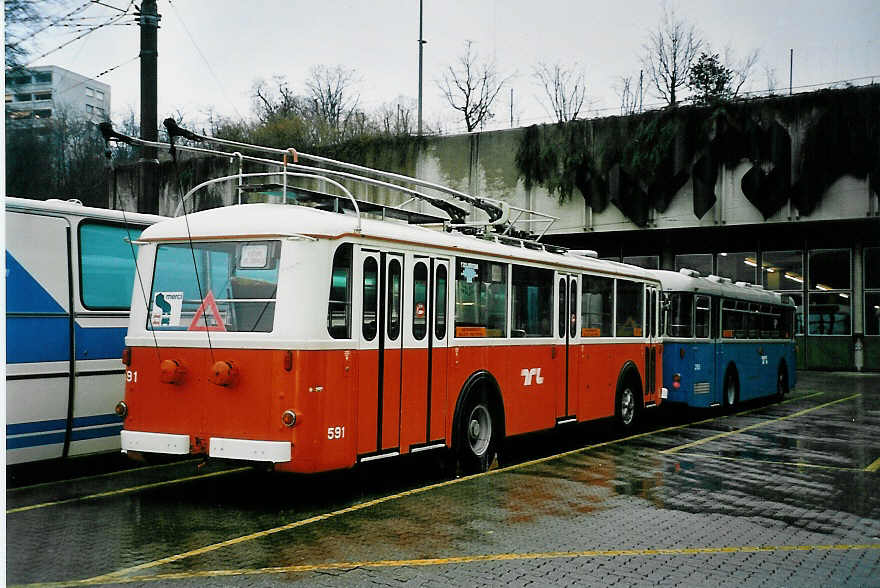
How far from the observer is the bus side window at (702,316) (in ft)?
59.7

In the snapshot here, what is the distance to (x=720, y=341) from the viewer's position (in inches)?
754

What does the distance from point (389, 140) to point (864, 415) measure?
56.9 ft

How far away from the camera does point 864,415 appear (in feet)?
63.2

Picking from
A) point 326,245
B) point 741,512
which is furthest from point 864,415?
point 326,245

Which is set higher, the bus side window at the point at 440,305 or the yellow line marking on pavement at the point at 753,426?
the bus side window at the point at 440,305

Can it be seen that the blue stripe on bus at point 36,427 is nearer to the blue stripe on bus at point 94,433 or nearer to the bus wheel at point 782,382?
the blue stripe on bus at point 94,433

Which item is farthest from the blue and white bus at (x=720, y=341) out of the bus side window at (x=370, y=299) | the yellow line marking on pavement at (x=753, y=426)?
the bus side window at (x=370, y=299)

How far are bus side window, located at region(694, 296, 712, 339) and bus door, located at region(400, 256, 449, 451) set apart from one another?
9075mm

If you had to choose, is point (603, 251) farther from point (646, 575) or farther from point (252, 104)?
point (646, 575)

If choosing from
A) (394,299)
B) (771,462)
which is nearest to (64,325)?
(394,299)

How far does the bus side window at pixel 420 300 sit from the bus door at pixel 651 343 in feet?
23.8

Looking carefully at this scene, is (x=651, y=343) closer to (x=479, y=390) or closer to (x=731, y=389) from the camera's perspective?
(x=731, y=389)

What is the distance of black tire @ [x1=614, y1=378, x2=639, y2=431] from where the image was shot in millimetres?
15227

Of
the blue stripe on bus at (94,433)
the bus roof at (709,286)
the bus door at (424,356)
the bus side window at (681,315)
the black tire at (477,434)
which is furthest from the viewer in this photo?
the bus roof at (709,286)
